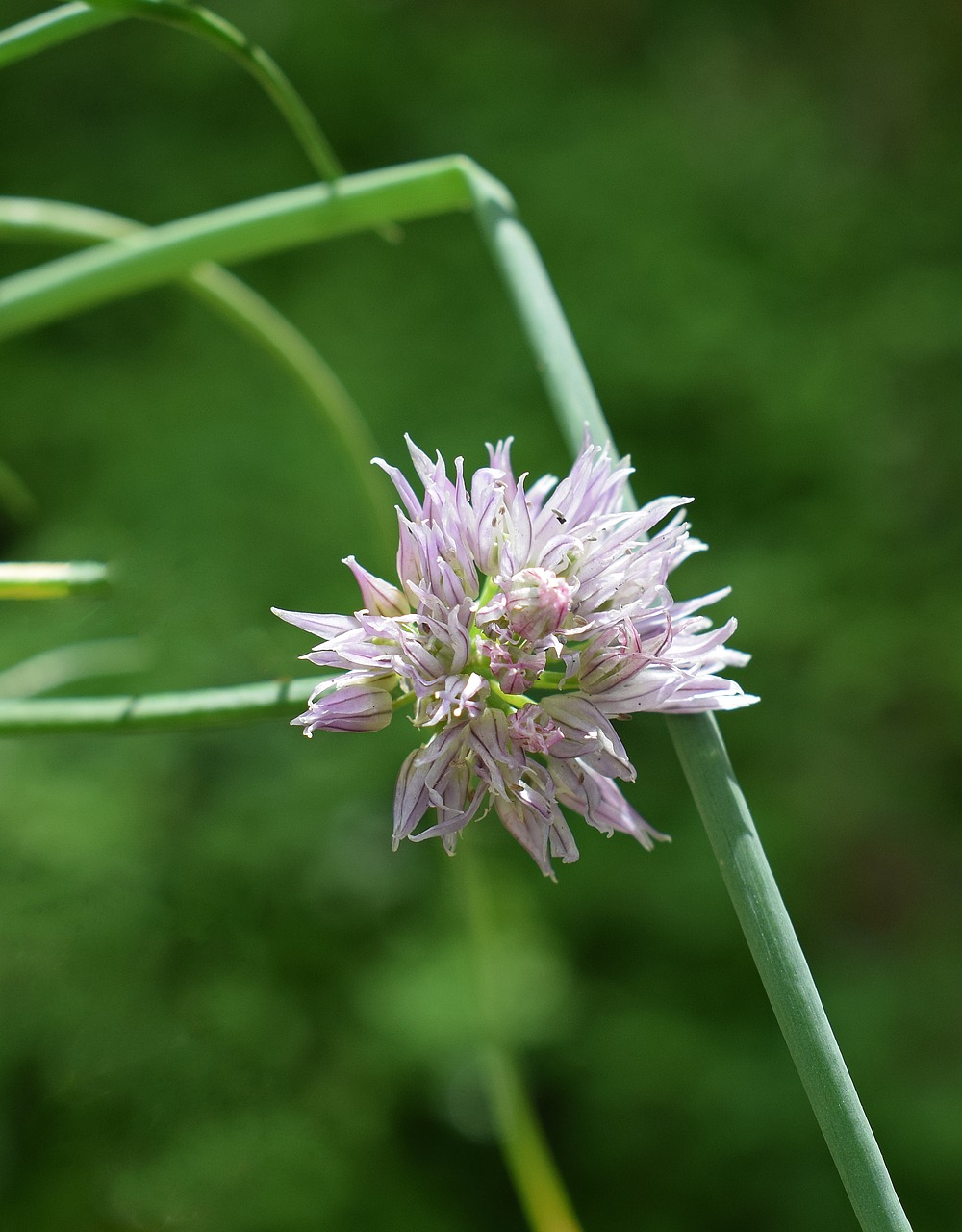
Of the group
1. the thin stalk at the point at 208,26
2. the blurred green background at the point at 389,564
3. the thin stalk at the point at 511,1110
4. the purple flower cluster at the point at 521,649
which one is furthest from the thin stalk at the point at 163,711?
the blurred green background at the point at 389,564

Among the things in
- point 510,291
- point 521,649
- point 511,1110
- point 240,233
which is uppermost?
point 240,233

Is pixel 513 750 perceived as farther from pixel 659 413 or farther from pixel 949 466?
pixel 949 466

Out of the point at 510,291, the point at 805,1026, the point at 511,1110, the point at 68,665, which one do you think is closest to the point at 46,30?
the point at 510,291

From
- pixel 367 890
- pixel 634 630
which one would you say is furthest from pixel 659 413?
pixel 634 630

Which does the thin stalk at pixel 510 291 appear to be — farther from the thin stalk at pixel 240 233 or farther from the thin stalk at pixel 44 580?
the thin stalk at pixel 44 580

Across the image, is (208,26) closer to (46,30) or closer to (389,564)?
(46,30)
